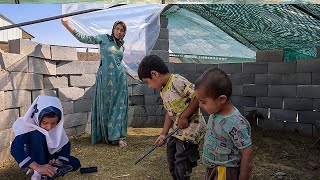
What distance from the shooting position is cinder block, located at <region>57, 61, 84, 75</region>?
5.12 metres

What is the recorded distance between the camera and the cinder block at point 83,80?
17.7 feet

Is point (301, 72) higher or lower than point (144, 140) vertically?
higher

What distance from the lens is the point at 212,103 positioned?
72.4 inches

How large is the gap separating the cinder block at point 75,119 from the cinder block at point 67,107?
62 mm

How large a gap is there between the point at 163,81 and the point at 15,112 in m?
2.22

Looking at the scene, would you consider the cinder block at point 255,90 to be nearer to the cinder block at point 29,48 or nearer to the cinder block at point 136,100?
the cinder block at point 136,100

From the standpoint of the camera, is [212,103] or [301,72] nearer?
[212,103]

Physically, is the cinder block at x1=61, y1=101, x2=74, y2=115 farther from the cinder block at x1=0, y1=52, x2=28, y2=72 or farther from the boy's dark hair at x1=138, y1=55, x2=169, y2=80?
the boy's dark hair at x1=138, y1=55, x2=169, y2=80

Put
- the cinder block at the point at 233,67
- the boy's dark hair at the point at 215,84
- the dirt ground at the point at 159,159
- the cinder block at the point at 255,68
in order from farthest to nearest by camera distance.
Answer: the cinder block at the point at 233,67
the cinder block at the point at 255,68
the dirt ground at the point at 159,159
the boy's dark hair at the point at 215,84

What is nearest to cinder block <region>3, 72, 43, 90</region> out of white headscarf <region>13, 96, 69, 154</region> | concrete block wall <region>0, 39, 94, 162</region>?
concrete block wall <region>0, 39, 94, 162</region>

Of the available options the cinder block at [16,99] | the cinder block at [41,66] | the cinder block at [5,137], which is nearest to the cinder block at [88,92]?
the cinder block at [41,66]

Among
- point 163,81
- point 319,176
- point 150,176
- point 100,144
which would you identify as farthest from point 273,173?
point 100,144

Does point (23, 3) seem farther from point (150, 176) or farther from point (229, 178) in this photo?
point (229, 178)

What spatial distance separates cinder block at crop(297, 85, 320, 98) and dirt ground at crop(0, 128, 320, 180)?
0.64 m
